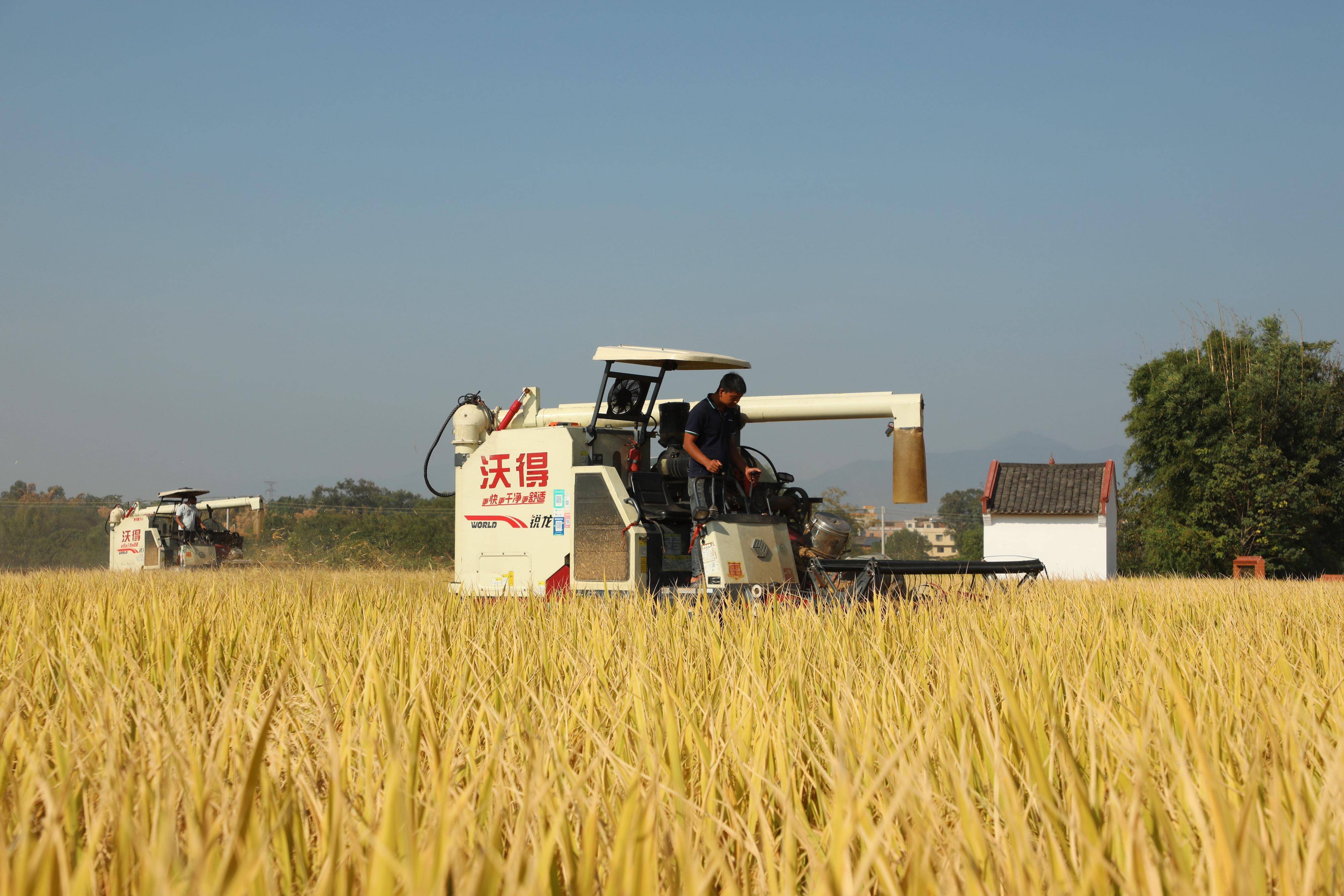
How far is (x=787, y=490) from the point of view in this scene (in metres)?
9.25

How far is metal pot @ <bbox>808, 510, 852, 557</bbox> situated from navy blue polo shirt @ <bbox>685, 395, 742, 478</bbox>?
49.1 inches

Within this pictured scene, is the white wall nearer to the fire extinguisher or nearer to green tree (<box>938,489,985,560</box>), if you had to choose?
green tree (<box>938,489,985,560</box>)

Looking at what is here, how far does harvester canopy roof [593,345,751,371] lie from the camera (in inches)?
331

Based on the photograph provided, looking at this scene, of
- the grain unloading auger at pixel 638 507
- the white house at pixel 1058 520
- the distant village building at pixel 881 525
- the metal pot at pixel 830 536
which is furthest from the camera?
the distant village building at pixel 881 525

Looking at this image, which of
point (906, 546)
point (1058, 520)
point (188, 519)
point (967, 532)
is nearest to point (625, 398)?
point (188, 519)

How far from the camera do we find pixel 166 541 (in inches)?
823

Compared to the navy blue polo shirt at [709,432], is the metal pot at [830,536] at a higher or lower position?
lower

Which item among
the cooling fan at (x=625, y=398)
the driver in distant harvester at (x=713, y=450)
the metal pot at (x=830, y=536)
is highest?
the cooling fan at (x=625, y=398)

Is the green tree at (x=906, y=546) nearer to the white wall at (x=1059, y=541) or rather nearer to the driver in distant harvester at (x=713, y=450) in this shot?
the white wall at (x=1059, y=541)

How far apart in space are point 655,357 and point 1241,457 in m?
27.1

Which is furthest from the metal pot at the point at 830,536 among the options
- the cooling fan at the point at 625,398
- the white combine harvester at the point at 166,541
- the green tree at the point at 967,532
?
the green tree at the point at 967,532

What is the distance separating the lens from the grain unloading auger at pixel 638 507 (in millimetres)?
7719

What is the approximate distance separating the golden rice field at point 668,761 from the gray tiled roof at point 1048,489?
79.5 feet

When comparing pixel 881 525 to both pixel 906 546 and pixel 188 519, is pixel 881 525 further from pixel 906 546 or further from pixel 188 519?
pixel 906 546
